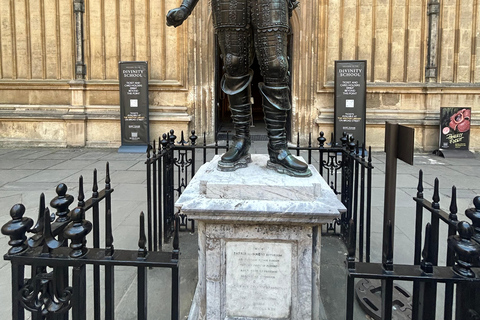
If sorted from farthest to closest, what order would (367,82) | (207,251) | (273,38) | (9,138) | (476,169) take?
(9,138), (367,82), (476,169), (273,38), (207,251)

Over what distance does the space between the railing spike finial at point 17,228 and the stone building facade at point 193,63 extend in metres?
7.79

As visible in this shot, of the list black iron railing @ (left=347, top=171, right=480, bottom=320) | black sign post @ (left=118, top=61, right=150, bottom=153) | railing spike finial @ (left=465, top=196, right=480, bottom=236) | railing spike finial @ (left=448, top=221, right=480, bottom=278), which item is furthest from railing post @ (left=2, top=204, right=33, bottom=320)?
black sign post @ (left=118, top=61, right=150, bottom=153)

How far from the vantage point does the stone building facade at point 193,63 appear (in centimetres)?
877

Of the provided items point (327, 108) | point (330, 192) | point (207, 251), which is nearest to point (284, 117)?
point (330, 192)

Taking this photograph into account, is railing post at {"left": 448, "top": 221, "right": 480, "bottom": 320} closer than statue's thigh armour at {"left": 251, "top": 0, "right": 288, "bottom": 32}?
Yes

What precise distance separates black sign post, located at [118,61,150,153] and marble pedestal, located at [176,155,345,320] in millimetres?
7217

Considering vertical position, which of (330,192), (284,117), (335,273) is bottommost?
(335,273)

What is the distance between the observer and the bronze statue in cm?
227

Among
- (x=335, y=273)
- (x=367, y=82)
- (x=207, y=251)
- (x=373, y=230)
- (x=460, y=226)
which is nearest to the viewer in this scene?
(x=460, y=226)

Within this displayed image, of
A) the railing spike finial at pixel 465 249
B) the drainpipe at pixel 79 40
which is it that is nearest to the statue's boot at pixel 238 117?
the railing spike finial at pixel 465 249

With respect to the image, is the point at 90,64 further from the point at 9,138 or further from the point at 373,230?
the point at 373,230

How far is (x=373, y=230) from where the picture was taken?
3.91 meters

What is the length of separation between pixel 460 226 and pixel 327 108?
808 cm

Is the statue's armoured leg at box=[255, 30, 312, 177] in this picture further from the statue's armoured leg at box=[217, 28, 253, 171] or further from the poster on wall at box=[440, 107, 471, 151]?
the poster on wall at box=[440, 107, 471, 151]
